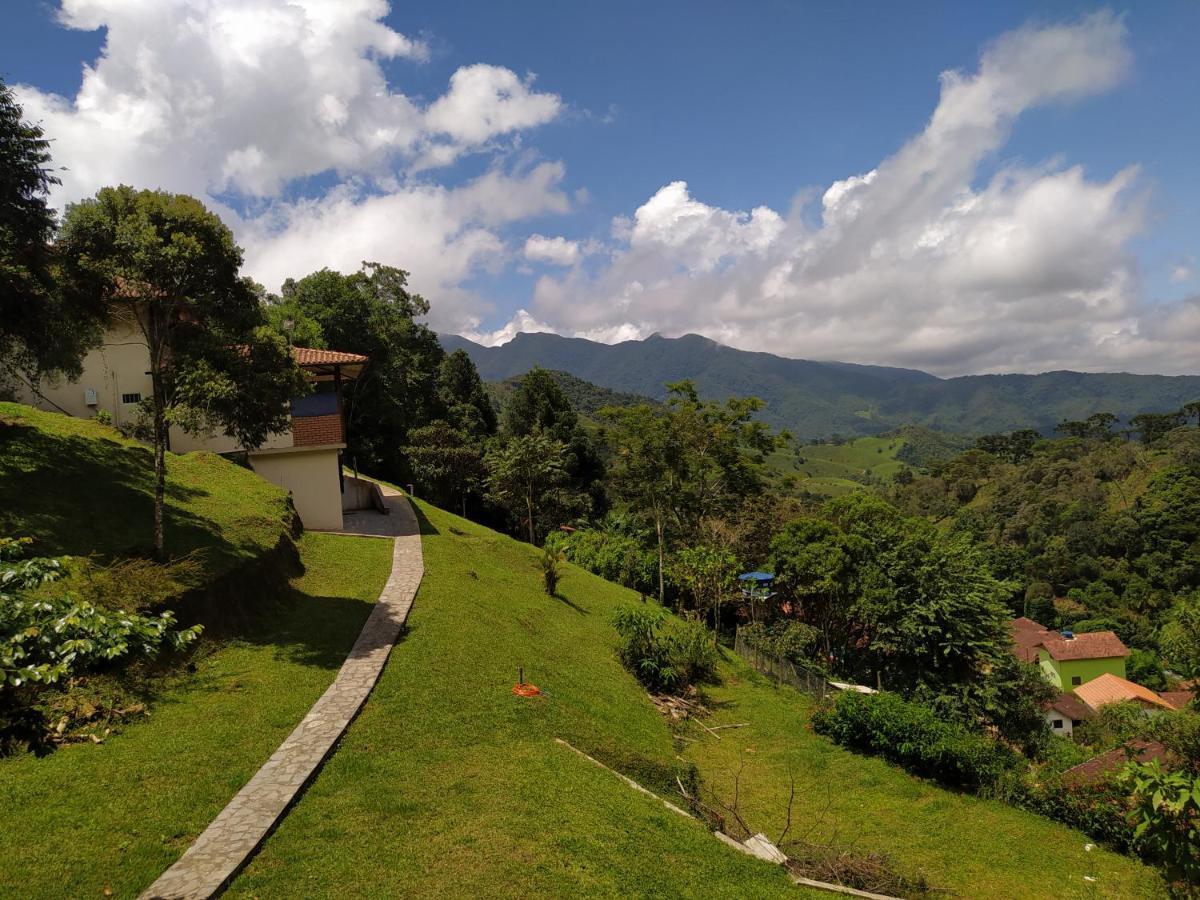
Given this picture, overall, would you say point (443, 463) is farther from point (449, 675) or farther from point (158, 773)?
point (158, 773)

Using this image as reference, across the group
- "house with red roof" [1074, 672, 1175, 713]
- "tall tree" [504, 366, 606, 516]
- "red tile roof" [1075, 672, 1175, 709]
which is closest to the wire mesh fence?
"tall tree" [504, 366, 606, 516]

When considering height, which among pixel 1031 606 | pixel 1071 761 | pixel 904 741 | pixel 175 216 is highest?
pixel 175 216

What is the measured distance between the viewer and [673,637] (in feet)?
60.1

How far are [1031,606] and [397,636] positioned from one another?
82474 millimetres

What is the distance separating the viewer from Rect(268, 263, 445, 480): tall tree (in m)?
35.6

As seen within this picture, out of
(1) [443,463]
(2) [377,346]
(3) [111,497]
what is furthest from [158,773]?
(2) [377,346]

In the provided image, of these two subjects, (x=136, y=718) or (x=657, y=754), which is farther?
(x=657, y=754)

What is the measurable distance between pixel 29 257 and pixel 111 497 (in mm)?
5134

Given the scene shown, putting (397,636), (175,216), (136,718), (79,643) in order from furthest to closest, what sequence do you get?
1. (397,636)
2. (175,216)
3. (136,718)
4. (79,643)

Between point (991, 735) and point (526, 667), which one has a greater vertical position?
point (526, 667)

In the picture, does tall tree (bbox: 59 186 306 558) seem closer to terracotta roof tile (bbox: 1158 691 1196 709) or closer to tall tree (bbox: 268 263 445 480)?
tall tree (bbox: 268 263 445 480)

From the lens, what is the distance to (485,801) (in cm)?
825

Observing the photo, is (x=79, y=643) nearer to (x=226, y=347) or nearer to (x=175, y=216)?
(x=226, y=347)

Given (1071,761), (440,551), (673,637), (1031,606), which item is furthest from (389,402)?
(1031,606)
